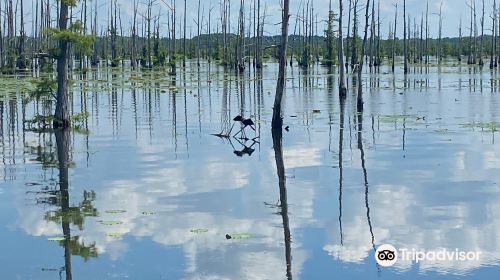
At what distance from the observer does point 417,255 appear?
1016 cm

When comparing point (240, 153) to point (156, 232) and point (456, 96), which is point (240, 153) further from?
point (456, 96)

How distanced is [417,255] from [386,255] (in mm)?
387

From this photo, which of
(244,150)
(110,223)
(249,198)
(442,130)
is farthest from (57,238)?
(442,130)

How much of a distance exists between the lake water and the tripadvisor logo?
0.39 feet

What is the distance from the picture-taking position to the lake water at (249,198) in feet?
33.0

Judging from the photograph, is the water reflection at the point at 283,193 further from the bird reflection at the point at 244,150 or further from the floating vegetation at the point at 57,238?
the floating vegetation at the point at 57,238

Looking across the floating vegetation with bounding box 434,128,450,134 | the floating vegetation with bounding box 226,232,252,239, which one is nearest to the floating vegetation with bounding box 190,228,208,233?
the floating vegetation with bounding box 226,232,252,239

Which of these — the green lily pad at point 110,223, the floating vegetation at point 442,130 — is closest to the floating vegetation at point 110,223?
the green lily pad at point 110,223

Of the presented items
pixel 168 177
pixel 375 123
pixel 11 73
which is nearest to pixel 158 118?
pixel 375 123

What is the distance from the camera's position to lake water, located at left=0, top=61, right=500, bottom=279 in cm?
1006

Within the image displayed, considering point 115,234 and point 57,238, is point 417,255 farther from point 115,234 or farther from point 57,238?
point 57,238

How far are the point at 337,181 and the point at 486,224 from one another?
4.26m

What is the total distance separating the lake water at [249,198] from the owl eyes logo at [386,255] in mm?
100

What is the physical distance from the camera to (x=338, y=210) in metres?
12.9
